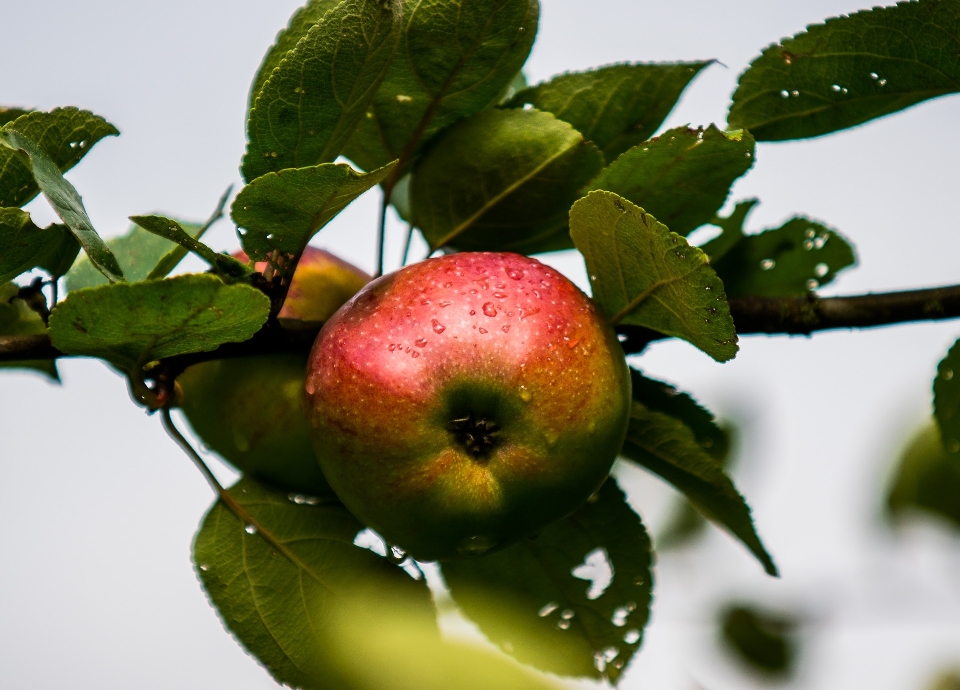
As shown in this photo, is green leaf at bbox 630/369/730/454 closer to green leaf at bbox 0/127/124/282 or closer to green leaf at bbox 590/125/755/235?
green leaf at bbox 590/125/755/235

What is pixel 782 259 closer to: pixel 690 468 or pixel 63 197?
pixel 690 468

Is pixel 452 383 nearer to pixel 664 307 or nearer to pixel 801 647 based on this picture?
pixel 664 307

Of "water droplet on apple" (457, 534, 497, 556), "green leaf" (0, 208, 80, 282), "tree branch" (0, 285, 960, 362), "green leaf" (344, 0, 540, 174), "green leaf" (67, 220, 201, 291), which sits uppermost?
"green leaf" (344, 0, 540, 174)

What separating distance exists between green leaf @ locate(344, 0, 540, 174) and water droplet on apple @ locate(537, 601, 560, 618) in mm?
434

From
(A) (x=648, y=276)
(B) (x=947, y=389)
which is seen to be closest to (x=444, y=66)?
(A) (x=648, y=276)

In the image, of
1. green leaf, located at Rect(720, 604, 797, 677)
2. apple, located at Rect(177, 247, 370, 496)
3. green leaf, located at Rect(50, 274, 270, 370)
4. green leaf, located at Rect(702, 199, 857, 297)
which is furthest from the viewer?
green leaf, located at Rect(720, 604, 797, 677)

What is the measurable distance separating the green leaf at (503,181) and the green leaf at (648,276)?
116 millimetres

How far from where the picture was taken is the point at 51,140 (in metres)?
0.71

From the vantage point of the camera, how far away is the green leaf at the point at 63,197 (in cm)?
61

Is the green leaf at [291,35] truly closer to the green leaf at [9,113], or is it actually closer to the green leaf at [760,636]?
the green leaf at [9,113]

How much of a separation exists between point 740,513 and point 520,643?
0.23 meters

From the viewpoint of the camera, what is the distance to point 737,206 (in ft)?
3.12

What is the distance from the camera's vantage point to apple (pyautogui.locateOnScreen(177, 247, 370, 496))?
81 centimetres

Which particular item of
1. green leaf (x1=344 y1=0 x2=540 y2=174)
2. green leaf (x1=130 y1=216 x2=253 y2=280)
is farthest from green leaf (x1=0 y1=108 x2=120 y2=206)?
green leaf (x1=344 y1=0 x2=540 y2=174)
